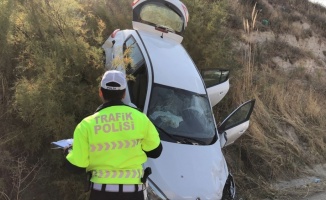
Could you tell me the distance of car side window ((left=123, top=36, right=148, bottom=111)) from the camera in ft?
17.9

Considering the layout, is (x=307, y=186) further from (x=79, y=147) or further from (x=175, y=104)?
(x=79, y=147)

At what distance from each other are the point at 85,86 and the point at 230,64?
182 inches

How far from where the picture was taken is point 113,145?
305 cm

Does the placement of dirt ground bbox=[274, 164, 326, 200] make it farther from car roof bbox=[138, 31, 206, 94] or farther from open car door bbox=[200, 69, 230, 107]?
car roof bbox=[138, 31, 206, 94]

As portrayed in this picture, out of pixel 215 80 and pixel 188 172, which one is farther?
pixel 215 80

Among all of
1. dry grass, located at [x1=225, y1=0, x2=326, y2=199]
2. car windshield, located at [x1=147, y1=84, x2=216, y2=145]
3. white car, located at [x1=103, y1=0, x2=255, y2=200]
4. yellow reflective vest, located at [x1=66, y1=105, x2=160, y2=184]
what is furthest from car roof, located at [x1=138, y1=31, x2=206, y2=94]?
yellow reflective vest, located at [x1=66, y1=105, x2=160, y2=184]

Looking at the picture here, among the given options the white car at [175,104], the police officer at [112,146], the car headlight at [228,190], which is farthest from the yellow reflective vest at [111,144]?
the car headlight at [228,190]

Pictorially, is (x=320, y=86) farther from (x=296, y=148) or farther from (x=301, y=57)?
(x=296, y=148)

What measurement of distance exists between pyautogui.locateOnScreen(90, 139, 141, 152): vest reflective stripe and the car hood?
4.56ft

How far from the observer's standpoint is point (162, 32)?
6.94m

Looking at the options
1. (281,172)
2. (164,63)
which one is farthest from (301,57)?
(164,63)

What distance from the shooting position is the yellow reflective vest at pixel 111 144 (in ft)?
9.86

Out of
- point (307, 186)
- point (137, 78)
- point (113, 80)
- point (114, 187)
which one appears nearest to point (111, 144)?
point (114, 187)

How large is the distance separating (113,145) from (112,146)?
0.03ft
